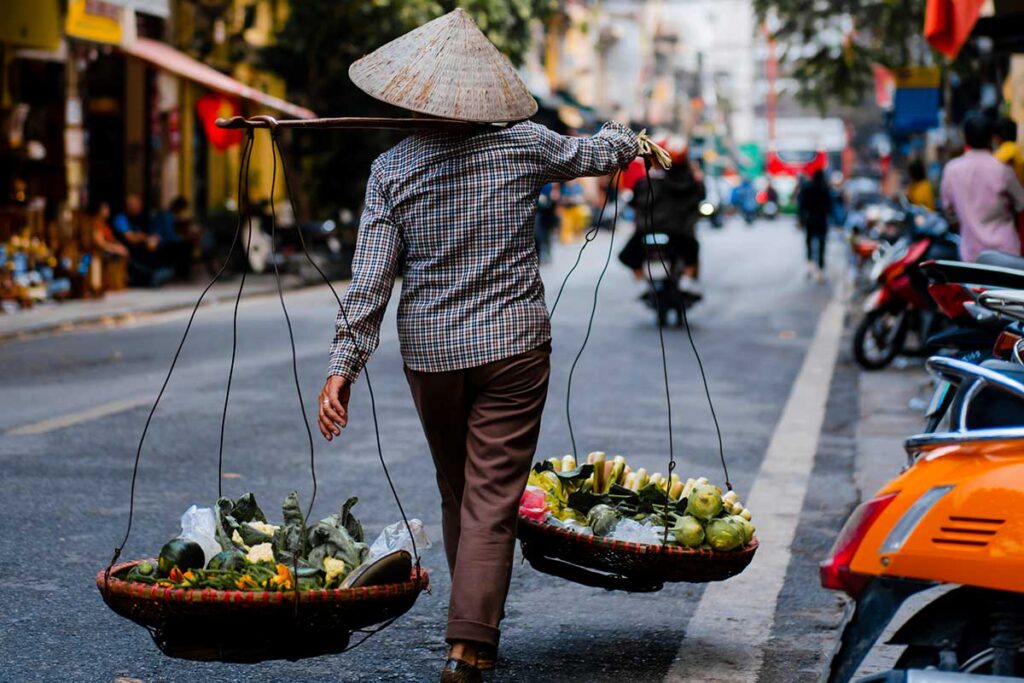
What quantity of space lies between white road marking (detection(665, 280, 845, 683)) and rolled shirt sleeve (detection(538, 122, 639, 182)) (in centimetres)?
149

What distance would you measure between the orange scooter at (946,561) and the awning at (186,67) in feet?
62.8

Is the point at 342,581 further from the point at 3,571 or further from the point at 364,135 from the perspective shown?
the point at 364,135

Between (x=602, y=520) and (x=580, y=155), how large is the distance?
1076mm

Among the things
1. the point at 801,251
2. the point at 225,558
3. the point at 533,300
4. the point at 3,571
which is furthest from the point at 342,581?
the point at 801,251

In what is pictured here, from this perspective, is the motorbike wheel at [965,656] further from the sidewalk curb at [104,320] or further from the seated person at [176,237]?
the seated person at [176,237]

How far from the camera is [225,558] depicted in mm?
4348

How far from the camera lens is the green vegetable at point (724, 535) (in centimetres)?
484

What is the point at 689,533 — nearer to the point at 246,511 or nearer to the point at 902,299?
the point at 246,511

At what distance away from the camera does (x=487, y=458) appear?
4.61 metres

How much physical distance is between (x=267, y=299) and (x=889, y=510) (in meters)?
18.3

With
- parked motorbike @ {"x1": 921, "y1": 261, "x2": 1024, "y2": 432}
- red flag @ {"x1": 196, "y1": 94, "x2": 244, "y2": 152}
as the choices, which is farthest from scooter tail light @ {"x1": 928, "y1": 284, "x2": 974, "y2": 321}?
red flag @ {"x1": 196, "y1": 94, "x2": 244, "y2": 152}

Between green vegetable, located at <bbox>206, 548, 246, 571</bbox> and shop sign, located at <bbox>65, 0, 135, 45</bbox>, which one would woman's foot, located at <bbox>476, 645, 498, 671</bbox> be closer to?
green vegetable, located at <bbox>206, 548, 246, 571</bbox>

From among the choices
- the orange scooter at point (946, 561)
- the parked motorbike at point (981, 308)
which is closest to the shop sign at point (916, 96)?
the parked motorbike at point (981, 308)

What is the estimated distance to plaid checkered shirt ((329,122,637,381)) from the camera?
4.58 metres
